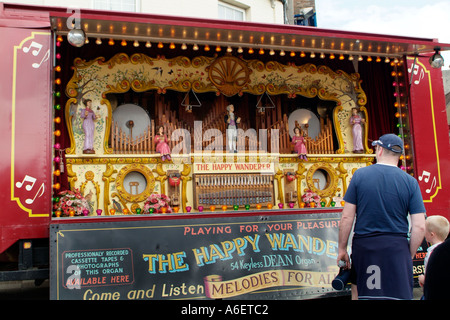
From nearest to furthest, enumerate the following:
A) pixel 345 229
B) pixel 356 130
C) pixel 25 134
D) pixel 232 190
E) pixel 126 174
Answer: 1. pixel 345 229
2. pixel 25 134
3. pixel 126 174
4. pixel 232 190
5. pixel 356 130

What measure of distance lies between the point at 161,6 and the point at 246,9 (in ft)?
8.36

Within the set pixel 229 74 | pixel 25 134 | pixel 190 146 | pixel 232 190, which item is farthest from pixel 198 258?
pixel 229 74

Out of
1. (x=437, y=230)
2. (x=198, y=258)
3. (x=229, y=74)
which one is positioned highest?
(x=229, y=74)

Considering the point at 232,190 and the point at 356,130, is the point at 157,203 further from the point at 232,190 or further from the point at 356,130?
the point at 356,130

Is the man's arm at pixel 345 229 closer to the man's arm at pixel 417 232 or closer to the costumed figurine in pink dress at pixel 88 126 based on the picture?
the man's arm at pixel 417 232

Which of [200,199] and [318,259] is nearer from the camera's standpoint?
[318,259]

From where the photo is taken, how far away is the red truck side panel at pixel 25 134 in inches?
214

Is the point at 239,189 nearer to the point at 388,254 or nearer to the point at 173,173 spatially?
the point at 173,173

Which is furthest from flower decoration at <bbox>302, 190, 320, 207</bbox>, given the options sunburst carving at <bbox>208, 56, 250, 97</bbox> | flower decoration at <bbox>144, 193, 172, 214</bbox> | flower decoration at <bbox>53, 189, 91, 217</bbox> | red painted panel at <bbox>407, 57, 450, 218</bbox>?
flower decoration at <bbox>53, 189, 91, 217</bbox>

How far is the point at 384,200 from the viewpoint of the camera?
127 inches

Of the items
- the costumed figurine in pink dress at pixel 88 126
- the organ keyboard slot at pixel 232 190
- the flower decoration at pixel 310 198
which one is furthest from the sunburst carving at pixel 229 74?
the flower decoration at pixel 310 198

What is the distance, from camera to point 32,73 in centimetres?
573

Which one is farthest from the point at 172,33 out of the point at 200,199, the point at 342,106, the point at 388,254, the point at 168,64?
the point at 388,254

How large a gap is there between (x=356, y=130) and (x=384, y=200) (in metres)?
5.12
